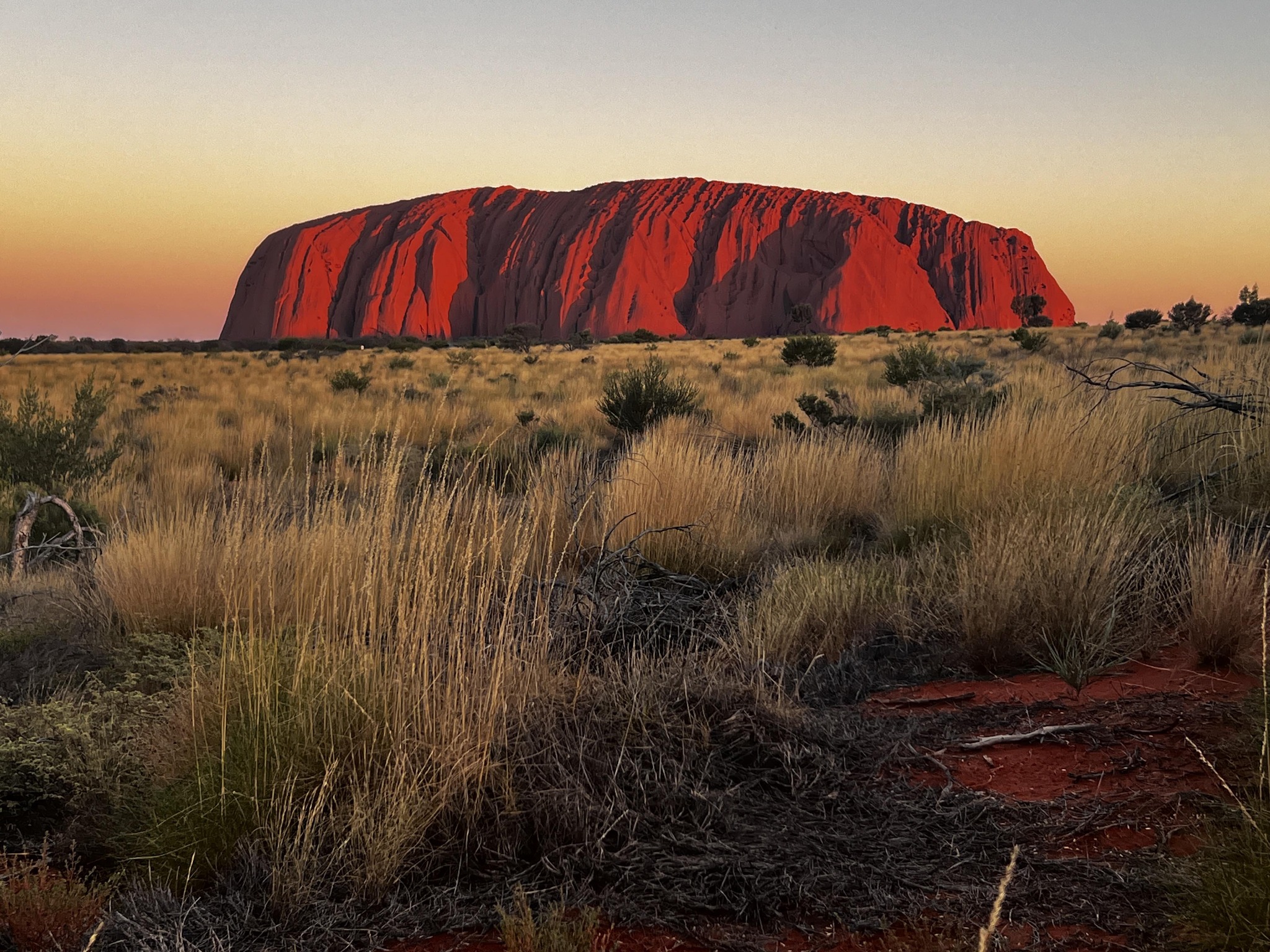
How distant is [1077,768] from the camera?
279 centimetres

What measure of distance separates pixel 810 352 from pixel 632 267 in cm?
7815

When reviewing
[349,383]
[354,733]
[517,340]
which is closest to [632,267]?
[517,340]

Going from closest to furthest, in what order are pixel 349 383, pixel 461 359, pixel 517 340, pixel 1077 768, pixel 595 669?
pixel 1077 768 < pixel 595 669 < pixel 349 383 < pixel 461 359 < pixel 517 340

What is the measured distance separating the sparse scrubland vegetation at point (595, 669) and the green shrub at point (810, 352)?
16.0 metres

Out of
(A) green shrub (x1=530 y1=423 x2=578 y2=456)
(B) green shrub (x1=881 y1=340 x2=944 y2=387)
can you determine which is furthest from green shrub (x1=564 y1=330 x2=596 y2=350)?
(A) green shrub (x1=530 y1=423 x2=578 y2=456)

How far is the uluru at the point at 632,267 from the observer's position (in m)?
97.1

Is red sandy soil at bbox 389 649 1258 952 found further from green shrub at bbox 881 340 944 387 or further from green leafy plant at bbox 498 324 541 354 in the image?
green leafy plant at bbox 498 324 541 354

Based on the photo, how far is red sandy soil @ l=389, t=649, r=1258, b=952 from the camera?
1.99 metres

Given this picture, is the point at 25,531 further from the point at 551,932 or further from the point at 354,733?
the point at 551,932

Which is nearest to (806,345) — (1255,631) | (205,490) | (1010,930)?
(205,490)

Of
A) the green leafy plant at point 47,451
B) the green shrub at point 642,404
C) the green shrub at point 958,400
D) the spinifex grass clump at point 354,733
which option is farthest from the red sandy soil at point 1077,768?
the green leafy plant at point 47,451

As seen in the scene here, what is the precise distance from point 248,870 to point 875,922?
161 centimetres

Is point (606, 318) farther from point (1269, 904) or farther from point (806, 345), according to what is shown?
point (1269, 904)

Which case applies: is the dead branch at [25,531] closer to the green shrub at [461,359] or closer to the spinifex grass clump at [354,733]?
the spinifex grass clump at [354,733]
